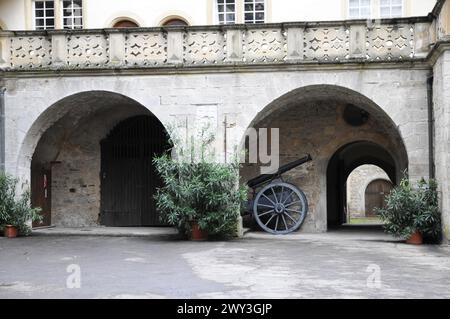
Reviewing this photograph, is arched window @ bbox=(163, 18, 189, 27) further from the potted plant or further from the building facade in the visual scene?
the potted plant

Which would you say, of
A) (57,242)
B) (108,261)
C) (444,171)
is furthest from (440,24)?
(57,242)

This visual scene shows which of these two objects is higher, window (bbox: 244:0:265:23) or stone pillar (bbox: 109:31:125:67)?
window (bbox: 244:0:265:23)

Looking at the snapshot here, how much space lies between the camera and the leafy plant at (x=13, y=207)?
14.4 m

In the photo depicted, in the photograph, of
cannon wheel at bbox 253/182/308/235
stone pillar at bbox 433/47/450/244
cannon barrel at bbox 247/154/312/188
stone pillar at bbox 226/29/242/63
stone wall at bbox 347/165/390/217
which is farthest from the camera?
stone wall at bbox 347/165/390/217

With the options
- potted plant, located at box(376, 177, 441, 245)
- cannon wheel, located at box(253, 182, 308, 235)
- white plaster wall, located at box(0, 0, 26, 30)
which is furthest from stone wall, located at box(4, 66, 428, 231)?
white plaster wall, located at box(0, 0, 26, 30)

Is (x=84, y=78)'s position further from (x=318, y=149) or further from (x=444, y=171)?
(x=444, y=171)

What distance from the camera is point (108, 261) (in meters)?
10.2

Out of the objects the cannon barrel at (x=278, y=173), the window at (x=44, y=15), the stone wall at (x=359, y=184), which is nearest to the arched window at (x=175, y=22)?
the window at (x=44, y=15)

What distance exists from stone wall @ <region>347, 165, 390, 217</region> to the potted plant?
76.4ft

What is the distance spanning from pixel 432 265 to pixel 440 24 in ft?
17.2

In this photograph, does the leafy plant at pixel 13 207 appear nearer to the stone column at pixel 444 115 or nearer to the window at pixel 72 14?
the window at pixel 72 14

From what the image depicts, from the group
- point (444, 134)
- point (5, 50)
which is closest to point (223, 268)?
point (444, 134)

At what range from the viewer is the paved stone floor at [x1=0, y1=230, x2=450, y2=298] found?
733 centimetres

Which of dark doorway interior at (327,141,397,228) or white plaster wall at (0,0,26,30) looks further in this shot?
dark doorway interior at (327,141,397,228)
